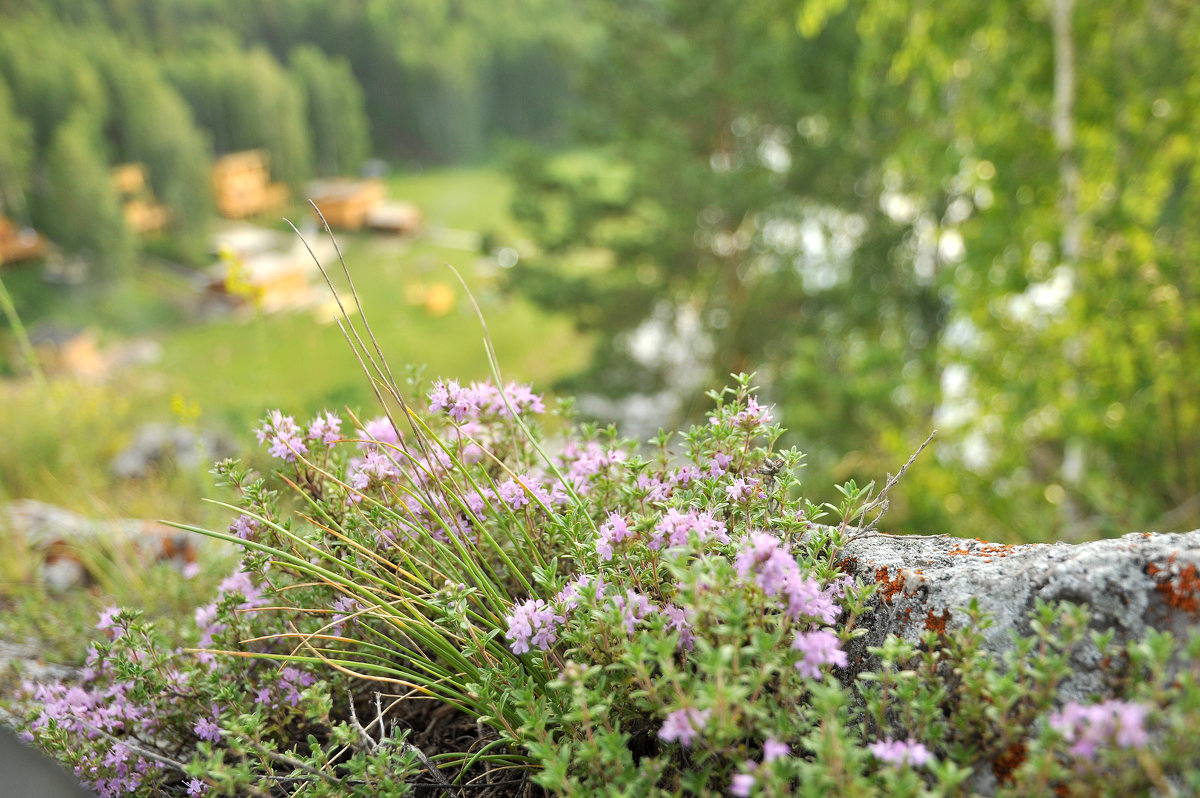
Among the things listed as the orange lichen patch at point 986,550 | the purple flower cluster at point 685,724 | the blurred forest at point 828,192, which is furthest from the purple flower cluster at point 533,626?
the blurred forest at point 828,192

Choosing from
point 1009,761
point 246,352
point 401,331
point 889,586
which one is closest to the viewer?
point 1009,761

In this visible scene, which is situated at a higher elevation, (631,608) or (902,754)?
(631,608)

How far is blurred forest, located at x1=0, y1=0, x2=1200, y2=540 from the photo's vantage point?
429 cm

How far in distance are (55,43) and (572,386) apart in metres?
15.2

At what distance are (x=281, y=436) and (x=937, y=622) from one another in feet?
3.81

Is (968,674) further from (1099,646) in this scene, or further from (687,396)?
Result: (687,396)

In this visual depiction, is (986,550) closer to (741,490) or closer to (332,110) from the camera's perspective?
(741,490)

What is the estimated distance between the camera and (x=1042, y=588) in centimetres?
99

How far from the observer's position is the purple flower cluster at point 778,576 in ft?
3.05

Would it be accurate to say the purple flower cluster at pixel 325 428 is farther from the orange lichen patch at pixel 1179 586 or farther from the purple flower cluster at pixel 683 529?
the orange lichen patch at pixel 1179 586

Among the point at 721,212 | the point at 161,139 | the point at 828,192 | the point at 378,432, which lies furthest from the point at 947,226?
the point at 161,139

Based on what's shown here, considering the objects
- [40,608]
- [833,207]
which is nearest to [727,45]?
[833,207]

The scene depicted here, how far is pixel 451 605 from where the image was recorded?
1069 mm

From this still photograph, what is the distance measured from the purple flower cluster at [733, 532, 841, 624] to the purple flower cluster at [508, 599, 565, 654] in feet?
0.93
